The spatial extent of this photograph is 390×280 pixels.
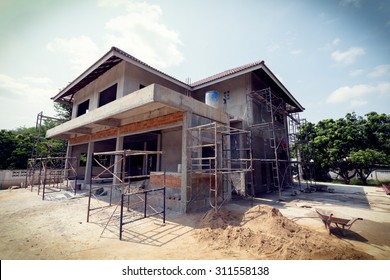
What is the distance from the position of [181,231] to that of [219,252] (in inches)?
66.2

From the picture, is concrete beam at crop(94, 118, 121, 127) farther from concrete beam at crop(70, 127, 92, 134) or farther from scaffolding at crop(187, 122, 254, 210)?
scaffolding at crop(187, 122, 254, 210)

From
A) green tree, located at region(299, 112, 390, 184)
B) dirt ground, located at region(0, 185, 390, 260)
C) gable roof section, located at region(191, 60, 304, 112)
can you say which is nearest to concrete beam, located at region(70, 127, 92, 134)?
dirt ground, located at region(0, 185, 390, 260)

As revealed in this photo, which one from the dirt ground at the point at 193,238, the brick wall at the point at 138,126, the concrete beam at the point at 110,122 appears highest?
the concrete beam at the point at 110,122

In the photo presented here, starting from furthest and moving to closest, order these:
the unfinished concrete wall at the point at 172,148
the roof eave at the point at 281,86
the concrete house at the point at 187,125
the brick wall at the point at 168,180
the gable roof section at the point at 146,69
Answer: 1. the unfinished concrete wall at the point at 172,148
2. the roof eave at the point at 281,86
3. the gable roof section at the point at 146,69
4. the brick wall at the point at 168,180
5. the concrete house at the point at 187,125

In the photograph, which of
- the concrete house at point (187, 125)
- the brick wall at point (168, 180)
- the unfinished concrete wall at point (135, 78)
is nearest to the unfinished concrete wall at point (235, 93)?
the concrete house at point (187, 125)

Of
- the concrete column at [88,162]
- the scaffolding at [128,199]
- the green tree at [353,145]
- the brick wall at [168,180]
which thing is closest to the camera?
the scaffolding at [128,199]

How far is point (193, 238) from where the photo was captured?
4926 millimetres

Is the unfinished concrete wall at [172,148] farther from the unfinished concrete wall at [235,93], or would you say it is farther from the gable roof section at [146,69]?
the unfinished concrete wall at [235,93]

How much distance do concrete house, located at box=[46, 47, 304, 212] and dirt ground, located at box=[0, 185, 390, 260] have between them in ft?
4.89

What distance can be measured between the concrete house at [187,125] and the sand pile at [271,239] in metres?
1.31

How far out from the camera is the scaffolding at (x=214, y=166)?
24.4ft

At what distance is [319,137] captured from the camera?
20.0 m

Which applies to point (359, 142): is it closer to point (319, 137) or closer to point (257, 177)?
point (319, 137)

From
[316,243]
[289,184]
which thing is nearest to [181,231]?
[316,243]
